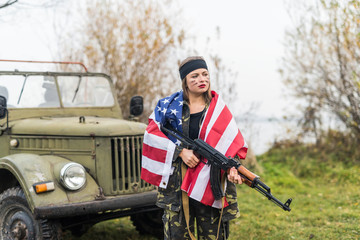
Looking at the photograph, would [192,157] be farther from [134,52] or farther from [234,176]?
[134,52]

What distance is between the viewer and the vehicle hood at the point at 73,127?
4.14 metres

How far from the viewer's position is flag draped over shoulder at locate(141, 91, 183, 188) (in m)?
2.90

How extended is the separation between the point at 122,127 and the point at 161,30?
4.72 metres

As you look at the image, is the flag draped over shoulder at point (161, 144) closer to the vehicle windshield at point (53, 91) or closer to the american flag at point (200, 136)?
the american flag at point (200, 136)

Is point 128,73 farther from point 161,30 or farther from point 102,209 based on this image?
point 102,209

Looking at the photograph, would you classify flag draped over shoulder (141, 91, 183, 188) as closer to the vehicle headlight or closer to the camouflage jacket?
the camouflage jacket

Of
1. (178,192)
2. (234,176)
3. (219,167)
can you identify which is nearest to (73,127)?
(178,192)

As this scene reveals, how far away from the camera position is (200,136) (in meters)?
2.86

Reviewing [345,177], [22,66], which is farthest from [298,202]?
[22,66]

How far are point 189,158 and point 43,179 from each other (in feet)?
5.49

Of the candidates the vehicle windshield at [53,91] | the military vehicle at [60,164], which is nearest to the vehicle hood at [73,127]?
the military vehicle at [60,164]

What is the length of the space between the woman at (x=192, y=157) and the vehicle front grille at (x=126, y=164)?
1.17 metres

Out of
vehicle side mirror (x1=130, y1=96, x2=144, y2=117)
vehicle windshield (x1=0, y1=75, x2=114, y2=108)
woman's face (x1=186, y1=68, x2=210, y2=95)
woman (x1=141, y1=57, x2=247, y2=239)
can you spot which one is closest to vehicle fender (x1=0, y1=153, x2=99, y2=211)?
vehicle windshield (x1=0, y1=75, x2=114, y2=108)

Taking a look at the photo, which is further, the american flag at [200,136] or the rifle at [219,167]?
the american flag at [200,136]
